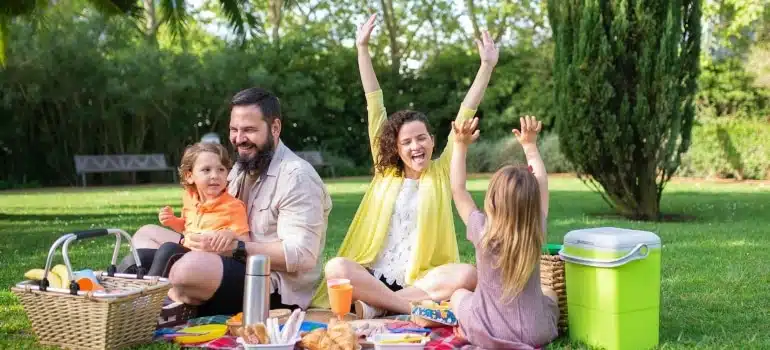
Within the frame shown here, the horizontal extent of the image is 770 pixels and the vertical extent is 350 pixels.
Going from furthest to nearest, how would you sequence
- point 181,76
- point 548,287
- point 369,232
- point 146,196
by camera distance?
point 181,76 < point 146,196 < point 369,232 < point 548,287

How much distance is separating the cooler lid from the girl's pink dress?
279 mm

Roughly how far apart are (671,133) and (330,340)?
8.25 m

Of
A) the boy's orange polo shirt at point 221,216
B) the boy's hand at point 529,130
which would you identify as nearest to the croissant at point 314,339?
the boy's orange polo shirt at point 221,216

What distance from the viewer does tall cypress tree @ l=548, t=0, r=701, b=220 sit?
10.6m

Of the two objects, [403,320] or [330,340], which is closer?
[330,340]

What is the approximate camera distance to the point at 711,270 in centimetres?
668

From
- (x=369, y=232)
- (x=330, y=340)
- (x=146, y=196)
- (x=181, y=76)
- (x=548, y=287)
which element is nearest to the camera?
(x=330, y=340)

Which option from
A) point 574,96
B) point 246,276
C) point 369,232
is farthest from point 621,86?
point 246,276

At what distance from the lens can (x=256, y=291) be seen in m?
4.00

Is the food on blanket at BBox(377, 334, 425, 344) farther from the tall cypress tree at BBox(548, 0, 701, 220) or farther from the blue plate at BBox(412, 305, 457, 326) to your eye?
the tall cypress tree at BBox(548, 0, 701, 220)

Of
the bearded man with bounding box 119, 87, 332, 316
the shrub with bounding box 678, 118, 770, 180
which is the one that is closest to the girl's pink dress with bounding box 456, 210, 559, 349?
the bearded man with bounding box 119, 87, 332, 316

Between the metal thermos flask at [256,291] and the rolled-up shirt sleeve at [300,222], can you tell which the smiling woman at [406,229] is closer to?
the rolled-up shirt sleeve at [300,222]

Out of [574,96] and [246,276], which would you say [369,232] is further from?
[574,96]

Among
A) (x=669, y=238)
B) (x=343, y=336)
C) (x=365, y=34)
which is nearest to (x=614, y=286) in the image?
(x=343, y=336)
